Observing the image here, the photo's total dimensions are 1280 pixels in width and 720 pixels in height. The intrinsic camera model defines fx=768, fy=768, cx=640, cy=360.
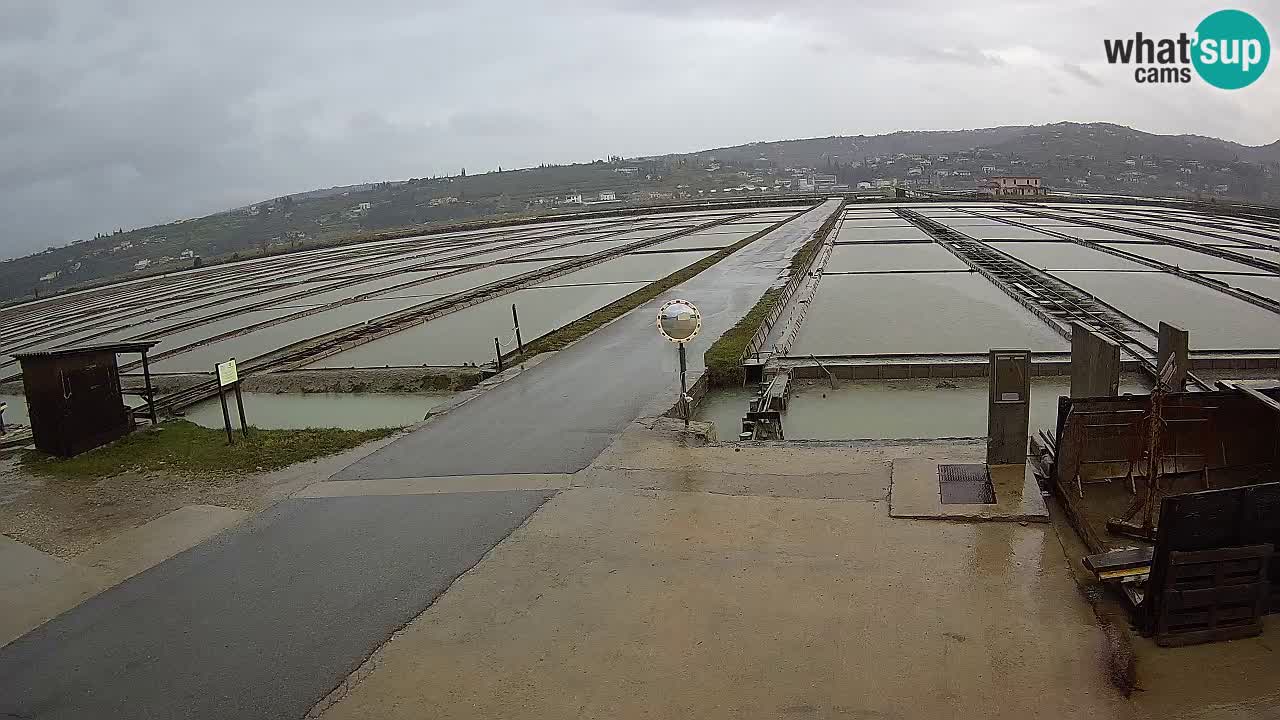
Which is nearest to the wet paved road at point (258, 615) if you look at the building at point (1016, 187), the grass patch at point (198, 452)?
the grass patch at point (198, 452)

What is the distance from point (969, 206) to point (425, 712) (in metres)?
57.9

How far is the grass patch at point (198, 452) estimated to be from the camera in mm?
8953

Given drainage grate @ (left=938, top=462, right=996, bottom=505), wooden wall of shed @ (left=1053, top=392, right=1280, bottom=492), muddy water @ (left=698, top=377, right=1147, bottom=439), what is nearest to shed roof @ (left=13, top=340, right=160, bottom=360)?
muddy water @ (left=698, top=377, right=1147, bottom=439)

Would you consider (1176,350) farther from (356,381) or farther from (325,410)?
(356,381)

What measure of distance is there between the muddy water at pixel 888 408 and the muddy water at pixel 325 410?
472 cm

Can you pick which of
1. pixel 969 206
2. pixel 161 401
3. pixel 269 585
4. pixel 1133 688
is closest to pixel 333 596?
pixel 269 585

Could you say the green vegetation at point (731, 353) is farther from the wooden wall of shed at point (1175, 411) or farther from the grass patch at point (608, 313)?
the wooden wall of shed at point (1175, 411)

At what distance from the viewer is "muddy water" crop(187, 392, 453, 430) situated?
1205 cm

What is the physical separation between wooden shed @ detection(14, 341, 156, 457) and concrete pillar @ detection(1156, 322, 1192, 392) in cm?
1181

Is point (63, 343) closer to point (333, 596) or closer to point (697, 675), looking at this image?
point (333, 596)

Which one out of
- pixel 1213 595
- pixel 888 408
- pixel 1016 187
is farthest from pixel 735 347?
pixel 1016 187

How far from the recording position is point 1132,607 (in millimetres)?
4750

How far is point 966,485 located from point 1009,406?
33.5 inches

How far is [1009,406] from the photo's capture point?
277 inches
